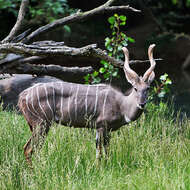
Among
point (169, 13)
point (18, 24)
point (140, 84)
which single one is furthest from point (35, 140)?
point (169, 13)

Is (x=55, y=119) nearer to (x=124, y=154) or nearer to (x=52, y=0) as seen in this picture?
(x=124, y=154)

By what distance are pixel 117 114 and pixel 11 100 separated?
192 cm

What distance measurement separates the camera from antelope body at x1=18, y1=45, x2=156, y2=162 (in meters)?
3.38

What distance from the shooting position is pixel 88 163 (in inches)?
117

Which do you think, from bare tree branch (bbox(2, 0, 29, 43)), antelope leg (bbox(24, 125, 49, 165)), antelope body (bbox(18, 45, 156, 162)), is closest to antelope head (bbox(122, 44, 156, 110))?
antelope body (bbox(18, 45, 156, 162))

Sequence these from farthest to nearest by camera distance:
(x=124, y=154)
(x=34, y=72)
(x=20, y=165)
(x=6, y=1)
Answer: (x=6, y=1) < (x=34, y=72) < (x=124, y=154) < (x=20, y=165)

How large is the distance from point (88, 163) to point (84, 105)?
0.67 meters

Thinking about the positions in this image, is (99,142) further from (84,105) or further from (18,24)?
(18,24)

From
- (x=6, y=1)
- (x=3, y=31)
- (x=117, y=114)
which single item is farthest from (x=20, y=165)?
(x=3, y=31)

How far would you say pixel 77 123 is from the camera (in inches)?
138

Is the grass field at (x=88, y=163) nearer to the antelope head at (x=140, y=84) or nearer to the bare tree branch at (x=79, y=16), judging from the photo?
the antelope head at (x=140, y=84)

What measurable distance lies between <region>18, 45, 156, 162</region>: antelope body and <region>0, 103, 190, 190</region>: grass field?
0.12 m

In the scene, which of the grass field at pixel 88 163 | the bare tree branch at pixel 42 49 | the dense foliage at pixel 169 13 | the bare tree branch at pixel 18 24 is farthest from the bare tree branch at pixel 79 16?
the dense foliage at pixel 169 13

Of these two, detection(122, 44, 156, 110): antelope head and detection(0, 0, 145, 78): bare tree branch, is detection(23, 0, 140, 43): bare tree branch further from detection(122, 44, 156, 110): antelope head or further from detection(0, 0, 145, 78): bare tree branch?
detection(122, 44, 156, 110): antelope head
